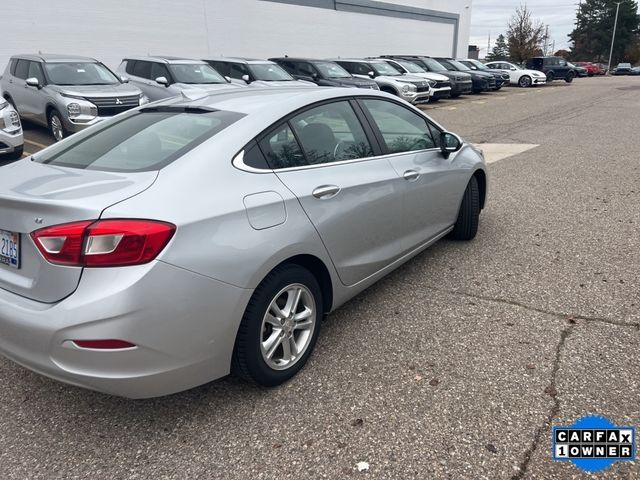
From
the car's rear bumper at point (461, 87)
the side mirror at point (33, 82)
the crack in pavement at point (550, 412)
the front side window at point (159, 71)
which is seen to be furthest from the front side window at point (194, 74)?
the car's rear bumper at point (461, 87)

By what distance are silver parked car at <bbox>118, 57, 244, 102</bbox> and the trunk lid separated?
9.03 metres

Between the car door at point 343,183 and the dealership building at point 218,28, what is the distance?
50.6ft

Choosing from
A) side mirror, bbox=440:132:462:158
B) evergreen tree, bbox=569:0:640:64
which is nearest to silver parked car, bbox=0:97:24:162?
side mirror, bbox=440:132:462:158

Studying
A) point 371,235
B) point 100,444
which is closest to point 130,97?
point 371,235

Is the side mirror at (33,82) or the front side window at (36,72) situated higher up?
the front side window at (36,72)

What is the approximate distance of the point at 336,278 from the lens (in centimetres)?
310

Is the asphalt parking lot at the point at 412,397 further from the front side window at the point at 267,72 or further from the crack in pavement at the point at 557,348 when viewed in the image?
the front side window at the point at 267,72

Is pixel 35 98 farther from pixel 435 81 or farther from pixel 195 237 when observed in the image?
pixel 435 81

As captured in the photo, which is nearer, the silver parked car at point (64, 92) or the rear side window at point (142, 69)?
the silver parked car at point (64, 92)

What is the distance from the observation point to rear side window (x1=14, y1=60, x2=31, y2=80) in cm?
1059

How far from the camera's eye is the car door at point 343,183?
2865 millimetres

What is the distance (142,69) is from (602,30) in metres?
88.9

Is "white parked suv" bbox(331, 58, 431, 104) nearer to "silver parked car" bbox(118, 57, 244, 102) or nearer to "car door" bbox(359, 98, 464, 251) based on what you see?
"silver parked car" bbox(118, 57, 244, 102)

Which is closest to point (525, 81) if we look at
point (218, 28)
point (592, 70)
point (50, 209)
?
point (218, 28)
